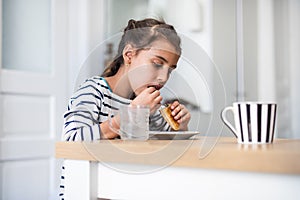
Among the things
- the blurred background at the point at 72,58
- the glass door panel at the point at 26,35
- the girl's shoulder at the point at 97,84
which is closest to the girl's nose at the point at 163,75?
the girl's shoulder at the point at 97,84

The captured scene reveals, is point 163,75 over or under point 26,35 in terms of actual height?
under

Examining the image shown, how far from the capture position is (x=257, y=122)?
802 millimetres

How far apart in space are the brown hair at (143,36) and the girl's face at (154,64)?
1cm

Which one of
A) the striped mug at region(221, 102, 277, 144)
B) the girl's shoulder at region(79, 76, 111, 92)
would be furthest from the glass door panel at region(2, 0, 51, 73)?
the striped mug at region(221, 102, 277, 144)

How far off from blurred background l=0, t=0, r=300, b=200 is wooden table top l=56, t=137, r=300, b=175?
1508mm

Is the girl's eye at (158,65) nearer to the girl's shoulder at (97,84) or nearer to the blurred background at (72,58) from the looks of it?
the girl's shoulder at (97,84)

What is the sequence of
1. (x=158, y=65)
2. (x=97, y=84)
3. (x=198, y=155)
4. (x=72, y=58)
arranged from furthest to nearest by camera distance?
(x=72, y=58)
(x=97, y=84)
(x=158, y=65)
(x=198, y=155)

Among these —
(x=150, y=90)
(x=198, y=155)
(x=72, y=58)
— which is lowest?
(x=198, y=155)

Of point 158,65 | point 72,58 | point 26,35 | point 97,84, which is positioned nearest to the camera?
point 158,65

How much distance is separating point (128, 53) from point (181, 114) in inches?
6.0

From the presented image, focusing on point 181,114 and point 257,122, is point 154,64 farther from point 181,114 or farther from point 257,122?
point 257,122

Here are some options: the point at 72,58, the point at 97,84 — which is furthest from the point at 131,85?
the point at 72,58

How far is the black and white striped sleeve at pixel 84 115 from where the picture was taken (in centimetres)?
80

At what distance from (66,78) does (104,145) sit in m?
1.92
